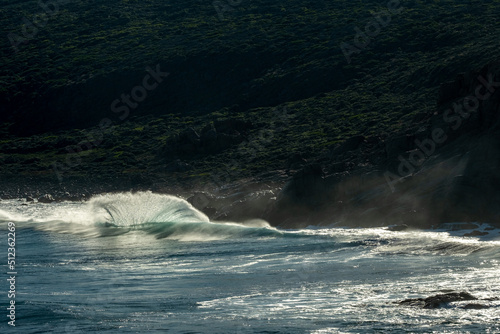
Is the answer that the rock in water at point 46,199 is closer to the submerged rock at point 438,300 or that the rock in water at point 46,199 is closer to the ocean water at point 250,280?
the ocean water at point 250,280

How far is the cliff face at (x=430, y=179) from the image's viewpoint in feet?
97.9

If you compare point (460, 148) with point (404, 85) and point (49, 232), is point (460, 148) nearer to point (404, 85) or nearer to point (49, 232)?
point (49, 232)

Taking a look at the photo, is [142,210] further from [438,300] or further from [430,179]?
[438,300]

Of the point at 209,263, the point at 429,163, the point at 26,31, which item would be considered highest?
the point at 26,31

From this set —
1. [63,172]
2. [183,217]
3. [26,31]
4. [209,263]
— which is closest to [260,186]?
[183,217]

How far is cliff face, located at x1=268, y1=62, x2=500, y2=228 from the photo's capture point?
29844mm

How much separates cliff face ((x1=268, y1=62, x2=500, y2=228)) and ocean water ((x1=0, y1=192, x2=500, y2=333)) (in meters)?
1.43

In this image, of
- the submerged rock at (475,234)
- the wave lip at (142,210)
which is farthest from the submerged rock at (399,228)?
the wave lip at (142,210)

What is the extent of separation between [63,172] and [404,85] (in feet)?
105

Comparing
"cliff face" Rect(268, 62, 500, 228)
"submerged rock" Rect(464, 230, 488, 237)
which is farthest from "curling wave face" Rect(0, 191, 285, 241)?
"submerged rock" Rect(464, 230, 488, 237)

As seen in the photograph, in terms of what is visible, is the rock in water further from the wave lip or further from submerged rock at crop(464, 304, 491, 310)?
submerged rock at crop(464, 304, 491, 310)

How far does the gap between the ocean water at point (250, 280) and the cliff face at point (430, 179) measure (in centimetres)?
143

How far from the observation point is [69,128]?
305ft

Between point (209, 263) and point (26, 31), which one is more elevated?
point (26, 31)
